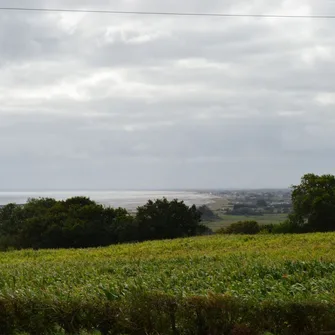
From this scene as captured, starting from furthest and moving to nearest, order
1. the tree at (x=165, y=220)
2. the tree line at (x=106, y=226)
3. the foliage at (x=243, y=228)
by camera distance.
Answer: the foliage at (x=243, y=228) < the tree at (x=165, y=220) < the tree line at (x=106, y=226)

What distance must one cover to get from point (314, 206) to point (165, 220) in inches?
413

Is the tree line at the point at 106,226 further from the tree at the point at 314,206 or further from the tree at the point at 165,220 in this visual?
the tree at the point at 314,206

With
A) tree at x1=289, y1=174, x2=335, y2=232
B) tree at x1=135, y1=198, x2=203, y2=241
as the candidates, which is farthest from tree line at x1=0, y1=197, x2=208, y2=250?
tree at x1=289, y1=174, x2=335, y2=232

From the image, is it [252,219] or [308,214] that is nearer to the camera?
[308,214]

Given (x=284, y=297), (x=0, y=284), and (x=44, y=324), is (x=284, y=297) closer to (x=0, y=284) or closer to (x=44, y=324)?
(x=44, y=324)

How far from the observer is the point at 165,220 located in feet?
124

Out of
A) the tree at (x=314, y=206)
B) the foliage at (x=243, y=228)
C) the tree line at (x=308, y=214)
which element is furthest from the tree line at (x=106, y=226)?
the tree at (x=314, y=206)

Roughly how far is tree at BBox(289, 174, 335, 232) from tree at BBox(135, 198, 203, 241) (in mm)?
7253

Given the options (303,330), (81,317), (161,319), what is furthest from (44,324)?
(303,330)

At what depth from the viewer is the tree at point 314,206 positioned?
37.8 meters

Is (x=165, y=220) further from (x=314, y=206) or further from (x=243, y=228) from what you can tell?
(x=314, y=206)

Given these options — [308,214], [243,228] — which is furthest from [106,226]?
[308,214]

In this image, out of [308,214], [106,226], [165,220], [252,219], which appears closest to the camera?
[106,226]

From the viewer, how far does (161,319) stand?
21.8 feet
